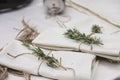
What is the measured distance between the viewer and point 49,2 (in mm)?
759

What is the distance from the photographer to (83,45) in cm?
58

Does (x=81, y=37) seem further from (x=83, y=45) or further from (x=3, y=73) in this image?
(x=3, y=73)

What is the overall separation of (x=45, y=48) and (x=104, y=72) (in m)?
0.14

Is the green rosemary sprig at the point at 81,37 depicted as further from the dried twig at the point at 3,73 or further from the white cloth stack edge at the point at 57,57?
the dried twig at the point at 3,73

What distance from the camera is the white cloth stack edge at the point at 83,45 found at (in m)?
0.56

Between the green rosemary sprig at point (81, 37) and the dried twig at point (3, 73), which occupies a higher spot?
the green rosemary sprig at point (81, 37)

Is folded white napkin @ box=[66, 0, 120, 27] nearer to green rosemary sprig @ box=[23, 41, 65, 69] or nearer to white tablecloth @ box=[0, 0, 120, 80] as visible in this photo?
white tablecloth @ box=[0, 0, 120, 80]

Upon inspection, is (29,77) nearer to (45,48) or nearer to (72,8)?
(45,48)

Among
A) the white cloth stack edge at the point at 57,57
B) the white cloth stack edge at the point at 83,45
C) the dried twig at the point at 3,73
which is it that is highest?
the white cloth stack edge at the point at 83,45

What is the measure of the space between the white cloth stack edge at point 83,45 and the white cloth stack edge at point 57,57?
0.06 feet

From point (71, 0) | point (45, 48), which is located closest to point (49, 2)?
point (71, 0)

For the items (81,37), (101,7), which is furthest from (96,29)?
(101,7)

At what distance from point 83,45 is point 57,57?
0.06 m

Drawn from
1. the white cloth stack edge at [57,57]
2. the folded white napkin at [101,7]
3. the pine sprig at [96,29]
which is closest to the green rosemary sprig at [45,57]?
the white cloth stack edge at [57,57]
